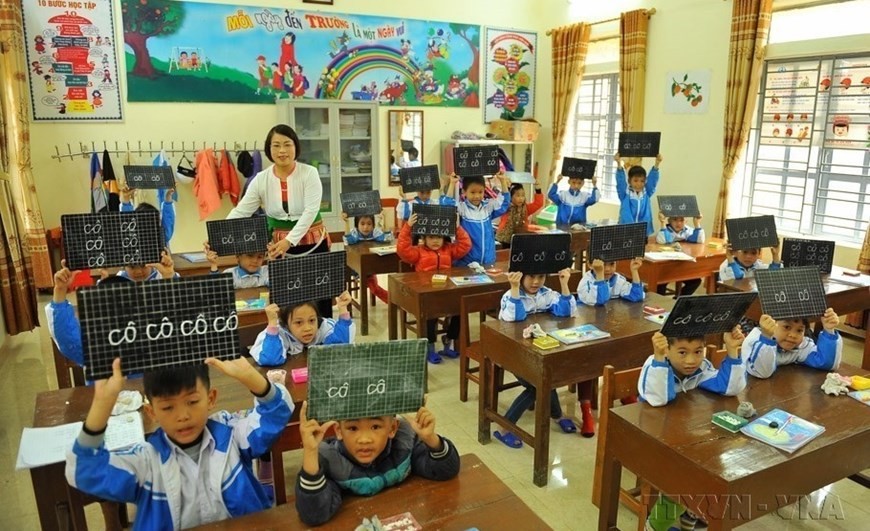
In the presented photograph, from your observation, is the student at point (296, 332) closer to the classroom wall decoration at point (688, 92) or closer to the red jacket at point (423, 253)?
the red jacket at point (423, 253)

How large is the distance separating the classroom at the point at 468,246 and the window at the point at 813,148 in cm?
3

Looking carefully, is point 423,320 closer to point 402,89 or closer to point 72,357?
point 72,357

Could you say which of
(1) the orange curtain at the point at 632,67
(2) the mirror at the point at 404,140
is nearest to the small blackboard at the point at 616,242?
(1) the orange curtain at the point at 632,67

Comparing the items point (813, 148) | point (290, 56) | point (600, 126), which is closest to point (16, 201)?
point (290, 56)

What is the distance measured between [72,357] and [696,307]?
2459 mm

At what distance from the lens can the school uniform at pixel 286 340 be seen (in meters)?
2.48

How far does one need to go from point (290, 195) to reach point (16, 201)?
2.94 m

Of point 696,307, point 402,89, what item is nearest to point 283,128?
point 696,307

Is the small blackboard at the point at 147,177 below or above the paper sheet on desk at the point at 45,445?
above

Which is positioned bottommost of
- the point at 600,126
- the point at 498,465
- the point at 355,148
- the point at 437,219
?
the point at 498,465

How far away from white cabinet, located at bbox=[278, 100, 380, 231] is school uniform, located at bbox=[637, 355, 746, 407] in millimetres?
5455

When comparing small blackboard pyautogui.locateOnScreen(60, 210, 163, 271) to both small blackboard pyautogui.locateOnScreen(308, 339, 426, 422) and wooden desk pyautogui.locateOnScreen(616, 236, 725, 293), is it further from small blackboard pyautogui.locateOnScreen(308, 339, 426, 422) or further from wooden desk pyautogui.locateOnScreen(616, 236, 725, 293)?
wooden desk pyautogui.locateOnScreen(616, 236, 725, 293)

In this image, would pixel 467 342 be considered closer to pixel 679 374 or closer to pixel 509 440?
pixel 509 440

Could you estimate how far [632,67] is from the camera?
7102 mm
